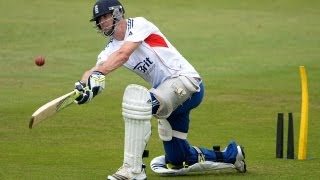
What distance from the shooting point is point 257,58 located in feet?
→ 70.2

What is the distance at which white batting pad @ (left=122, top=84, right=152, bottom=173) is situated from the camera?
8.14 meters

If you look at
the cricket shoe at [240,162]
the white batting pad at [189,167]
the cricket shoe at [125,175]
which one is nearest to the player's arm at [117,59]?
the cricket shoe at [125,175]

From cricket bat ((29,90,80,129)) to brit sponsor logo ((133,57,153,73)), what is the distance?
32.3 inches

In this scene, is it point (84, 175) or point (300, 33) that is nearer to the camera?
point (84, 175)

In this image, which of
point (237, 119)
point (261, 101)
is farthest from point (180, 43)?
point (237, 119)

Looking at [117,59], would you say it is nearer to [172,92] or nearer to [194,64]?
[172,92]

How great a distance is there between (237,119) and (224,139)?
1791 millimetres

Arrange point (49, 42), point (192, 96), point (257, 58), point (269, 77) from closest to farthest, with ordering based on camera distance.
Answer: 1. point (192, 96)
2. point (269, 77)
3. point (257, 58)
4. point (49, 42)

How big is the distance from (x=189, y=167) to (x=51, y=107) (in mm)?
1688

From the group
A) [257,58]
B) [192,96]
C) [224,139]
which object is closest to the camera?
[192,96]

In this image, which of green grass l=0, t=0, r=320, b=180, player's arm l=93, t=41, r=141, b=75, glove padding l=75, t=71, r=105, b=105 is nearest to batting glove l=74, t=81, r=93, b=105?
glove padding l=75, t=71, r=105, b=105

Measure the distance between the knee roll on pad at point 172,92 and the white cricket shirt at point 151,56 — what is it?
87 millimetres

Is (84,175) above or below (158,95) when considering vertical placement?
below

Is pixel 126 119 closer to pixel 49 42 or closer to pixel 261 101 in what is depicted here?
pixel 261 101
